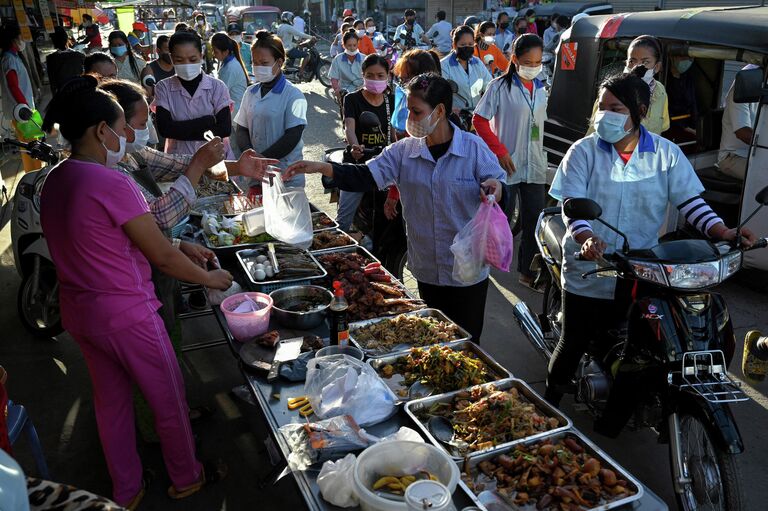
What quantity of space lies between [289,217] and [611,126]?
205 centimetres

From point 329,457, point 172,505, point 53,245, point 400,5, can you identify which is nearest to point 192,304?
point 172,505

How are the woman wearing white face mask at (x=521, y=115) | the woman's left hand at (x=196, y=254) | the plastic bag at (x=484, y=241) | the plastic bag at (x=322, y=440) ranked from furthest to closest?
the woman wearing white face mask at (x=521, y=115)
the woman's left hand at (x=196, y=254)
the plastic bag at (x=484, y=241)
the plastic bag at (x=322, y=440)

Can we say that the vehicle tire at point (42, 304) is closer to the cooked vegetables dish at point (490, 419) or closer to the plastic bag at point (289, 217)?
the plastic bag at point (289, 217)

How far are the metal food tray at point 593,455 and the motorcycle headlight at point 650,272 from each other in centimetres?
77

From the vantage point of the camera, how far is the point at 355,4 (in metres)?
34.1

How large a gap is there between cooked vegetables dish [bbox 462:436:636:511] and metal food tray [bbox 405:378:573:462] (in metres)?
0.04

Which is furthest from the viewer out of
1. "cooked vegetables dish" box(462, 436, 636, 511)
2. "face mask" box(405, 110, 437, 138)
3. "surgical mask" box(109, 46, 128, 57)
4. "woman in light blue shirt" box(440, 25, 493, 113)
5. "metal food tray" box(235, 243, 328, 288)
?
"surgical mask" box(109, 46, 128, 57)

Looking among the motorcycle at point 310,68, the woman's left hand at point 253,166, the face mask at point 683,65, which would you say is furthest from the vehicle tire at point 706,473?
the motorcycle at point 310,68

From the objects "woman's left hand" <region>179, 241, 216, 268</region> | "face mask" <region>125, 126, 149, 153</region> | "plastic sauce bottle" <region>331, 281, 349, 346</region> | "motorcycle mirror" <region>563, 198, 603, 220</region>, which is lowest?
"plastic sauce bottle" <region>331, 281, 349, 346</region>

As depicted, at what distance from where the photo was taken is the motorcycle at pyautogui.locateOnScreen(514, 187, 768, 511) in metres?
2.50

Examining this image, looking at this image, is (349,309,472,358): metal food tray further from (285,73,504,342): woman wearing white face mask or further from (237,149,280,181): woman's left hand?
(237,149,280,181): woman's left hand

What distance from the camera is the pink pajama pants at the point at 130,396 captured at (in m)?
2.69

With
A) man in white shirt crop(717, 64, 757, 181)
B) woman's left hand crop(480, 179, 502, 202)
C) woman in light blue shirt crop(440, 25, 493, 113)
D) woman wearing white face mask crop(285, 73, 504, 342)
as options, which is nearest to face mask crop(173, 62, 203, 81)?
woman wearing white face mask crop(285, 73, 504, 342)

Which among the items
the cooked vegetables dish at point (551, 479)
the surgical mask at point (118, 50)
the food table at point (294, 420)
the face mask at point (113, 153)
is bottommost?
the cooked vegetables dish at point (551, 479)
